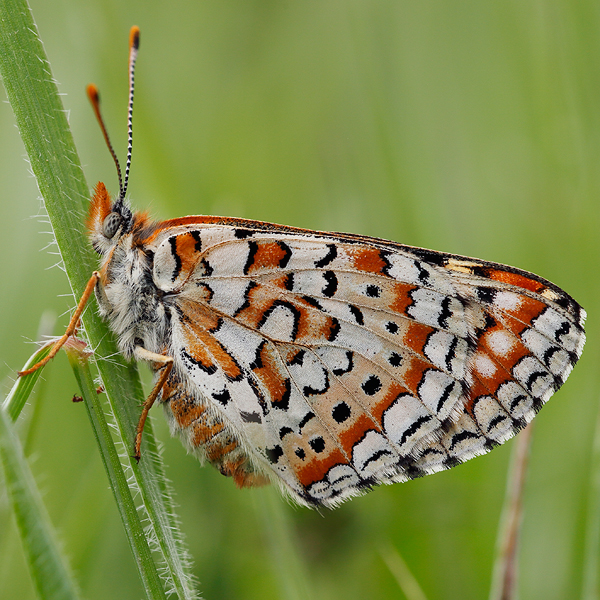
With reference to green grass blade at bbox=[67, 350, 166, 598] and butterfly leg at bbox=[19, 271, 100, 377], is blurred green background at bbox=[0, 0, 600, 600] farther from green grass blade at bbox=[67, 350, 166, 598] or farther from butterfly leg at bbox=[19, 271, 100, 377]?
green grass blade at bbox=[67, 350, 166, 598]

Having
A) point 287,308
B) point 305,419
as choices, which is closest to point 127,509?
point 305,419

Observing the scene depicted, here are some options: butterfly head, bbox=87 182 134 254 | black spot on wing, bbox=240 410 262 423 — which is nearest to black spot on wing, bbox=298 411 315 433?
black spot on wing, bbox=240 410 262 423

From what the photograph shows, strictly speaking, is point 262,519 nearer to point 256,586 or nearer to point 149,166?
point 256,586

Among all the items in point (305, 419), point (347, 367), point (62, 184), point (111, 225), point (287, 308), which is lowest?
point (305, 419)

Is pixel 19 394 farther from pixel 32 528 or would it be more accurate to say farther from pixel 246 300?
pixel 246 300

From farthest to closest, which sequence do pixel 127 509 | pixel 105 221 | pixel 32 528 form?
1. pixel 105 221
2. pixel 127 509
3. pixel 32 528
